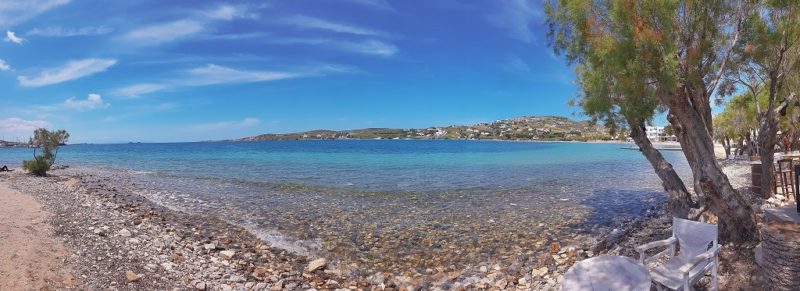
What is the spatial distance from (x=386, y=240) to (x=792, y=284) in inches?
348

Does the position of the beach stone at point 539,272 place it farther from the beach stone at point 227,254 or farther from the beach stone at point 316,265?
the beach stone at point 227,254

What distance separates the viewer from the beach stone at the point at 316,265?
9495mm

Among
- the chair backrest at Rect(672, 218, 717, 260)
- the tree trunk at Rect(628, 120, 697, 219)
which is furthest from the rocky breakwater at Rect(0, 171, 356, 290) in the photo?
the tree trunk at Rect(628, 120, 697, 219)

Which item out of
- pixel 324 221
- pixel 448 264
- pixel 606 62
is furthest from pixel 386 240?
pixel 606 62

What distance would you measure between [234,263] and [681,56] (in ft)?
36.9

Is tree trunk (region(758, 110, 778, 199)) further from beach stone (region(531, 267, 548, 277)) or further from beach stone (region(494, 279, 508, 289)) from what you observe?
beach stone (region(494, 279, 508, 289))

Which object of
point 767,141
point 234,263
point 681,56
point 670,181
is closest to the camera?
point 681,56

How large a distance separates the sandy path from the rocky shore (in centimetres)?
23

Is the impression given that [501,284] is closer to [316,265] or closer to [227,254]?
[316,265]

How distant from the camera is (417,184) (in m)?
26.1

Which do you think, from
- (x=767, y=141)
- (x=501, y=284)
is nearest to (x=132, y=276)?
(x=501, y=284)

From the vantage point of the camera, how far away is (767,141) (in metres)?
12.0

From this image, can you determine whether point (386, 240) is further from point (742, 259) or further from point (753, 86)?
point (753, 86)

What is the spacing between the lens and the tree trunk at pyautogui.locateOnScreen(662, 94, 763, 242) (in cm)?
802
